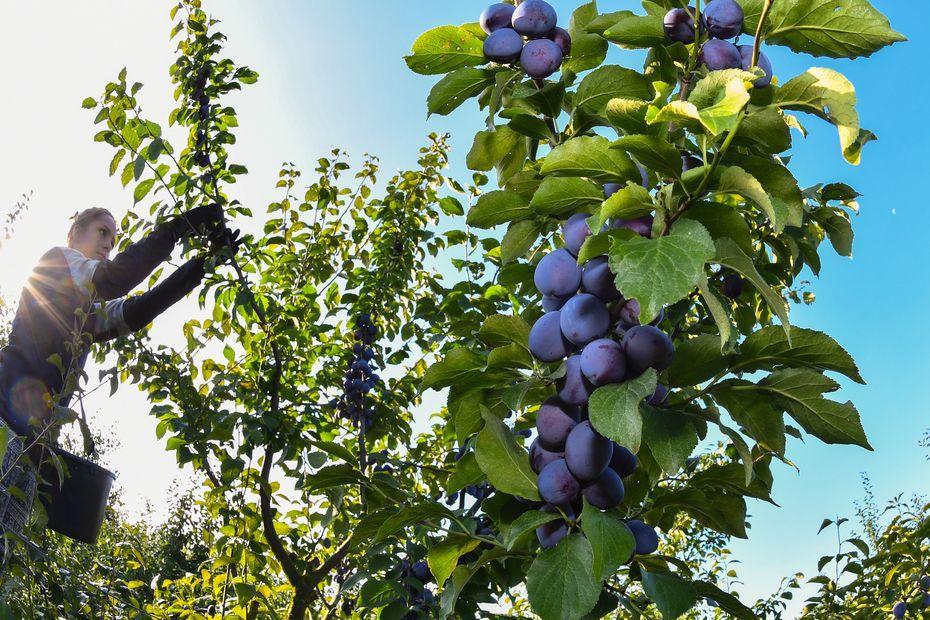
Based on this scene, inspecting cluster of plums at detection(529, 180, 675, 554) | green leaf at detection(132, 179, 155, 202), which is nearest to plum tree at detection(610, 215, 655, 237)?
cluster of plums at detection(529, 180, 675, 554)

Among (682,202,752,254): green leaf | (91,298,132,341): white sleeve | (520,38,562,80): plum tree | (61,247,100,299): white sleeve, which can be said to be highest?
(61,247,100,299): white sleeve

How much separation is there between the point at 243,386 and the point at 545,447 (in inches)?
88.2

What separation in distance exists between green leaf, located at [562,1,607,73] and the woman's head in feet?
10.2

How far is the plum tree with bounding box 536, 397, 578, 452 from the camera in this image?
2.94ft

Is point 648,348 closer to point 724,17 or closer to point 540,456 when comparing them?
point 540,456

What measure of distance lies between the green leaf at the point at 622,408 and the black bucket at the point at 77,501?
239cm

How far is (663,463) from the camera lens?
0.79 meters

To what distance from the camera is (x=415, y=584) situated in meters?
1.99

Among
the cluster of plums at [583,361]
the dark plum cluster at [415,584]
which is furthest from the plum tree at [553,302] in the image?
the dark plum cluster at [415,584]

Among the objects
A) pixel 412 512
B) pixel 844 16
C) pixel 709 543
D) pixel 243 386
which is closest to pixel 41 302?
pixel 243 386

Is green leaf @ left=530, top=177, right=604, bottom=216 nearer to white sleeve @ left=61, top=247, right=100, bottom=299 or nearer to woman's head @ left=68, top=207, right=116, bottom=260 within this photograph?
white sleeve @ left=61, top=247, right=100, bottom=299

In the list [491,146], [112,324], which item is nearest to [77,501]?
[112,324]

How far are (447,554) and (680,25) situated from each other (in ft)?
2.53

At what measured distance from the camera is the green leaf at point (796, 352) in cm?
86
